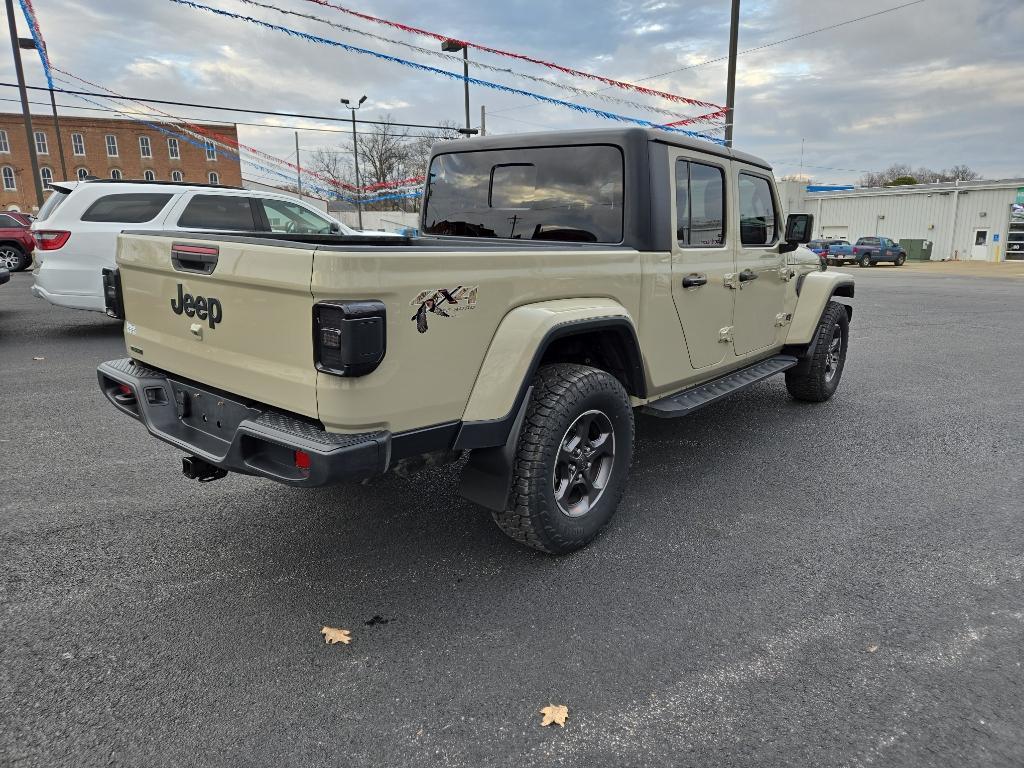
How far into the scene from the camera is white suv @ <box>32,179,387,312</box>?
26.0ft

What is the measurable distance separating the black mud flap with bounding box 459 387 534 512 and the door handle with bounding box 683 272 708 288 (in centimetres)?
136

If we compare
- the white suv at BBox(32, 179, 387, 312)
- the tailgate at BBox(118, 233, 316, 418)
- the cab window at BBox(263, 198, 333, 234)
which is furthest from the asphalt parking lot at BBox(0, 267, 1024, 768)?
the cab window at BBox(263, 198, 333, 234)

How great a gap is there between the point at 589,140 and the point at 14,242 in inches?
772

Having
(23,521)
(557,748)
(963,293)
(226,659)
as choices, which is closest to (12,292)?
(23,521)

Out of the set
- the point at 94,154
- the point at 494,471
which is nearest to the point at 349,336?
the point at 494,471

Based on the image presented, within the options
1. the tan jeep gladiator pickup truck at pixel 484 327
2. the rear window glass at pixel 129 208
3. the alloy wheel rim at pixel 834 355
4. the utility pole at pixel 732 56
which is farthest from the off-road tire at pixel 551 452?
the utility pole at pixel 732 56

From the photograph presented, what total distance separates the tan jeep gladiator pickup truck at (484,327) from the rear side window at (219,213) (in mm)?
5012

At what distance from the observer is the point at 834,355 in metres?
5.99

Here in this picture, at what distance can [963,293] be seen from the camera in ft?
57.7

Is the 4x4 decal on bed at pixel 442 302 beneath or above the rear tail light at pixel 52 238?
beneath

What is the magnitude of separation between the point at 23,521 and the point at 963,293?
67.2ft

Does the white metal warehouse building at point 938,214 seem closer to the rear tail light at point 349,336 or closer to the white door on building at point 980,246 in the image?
the white door on building at point 980,246

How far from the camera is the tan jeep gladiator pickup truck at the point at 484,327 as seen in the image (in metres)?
2.31

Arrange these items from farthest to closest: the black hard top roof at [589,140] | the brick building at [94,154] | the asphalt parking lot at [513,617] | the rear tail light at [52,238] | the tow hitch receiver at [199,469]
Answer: the brick building at [94,154], the rear tail light at [52,238], the black hard top roof at [589,140], the tow hitch receiver at [199,469], the asphalt parking lot at [513,617]
